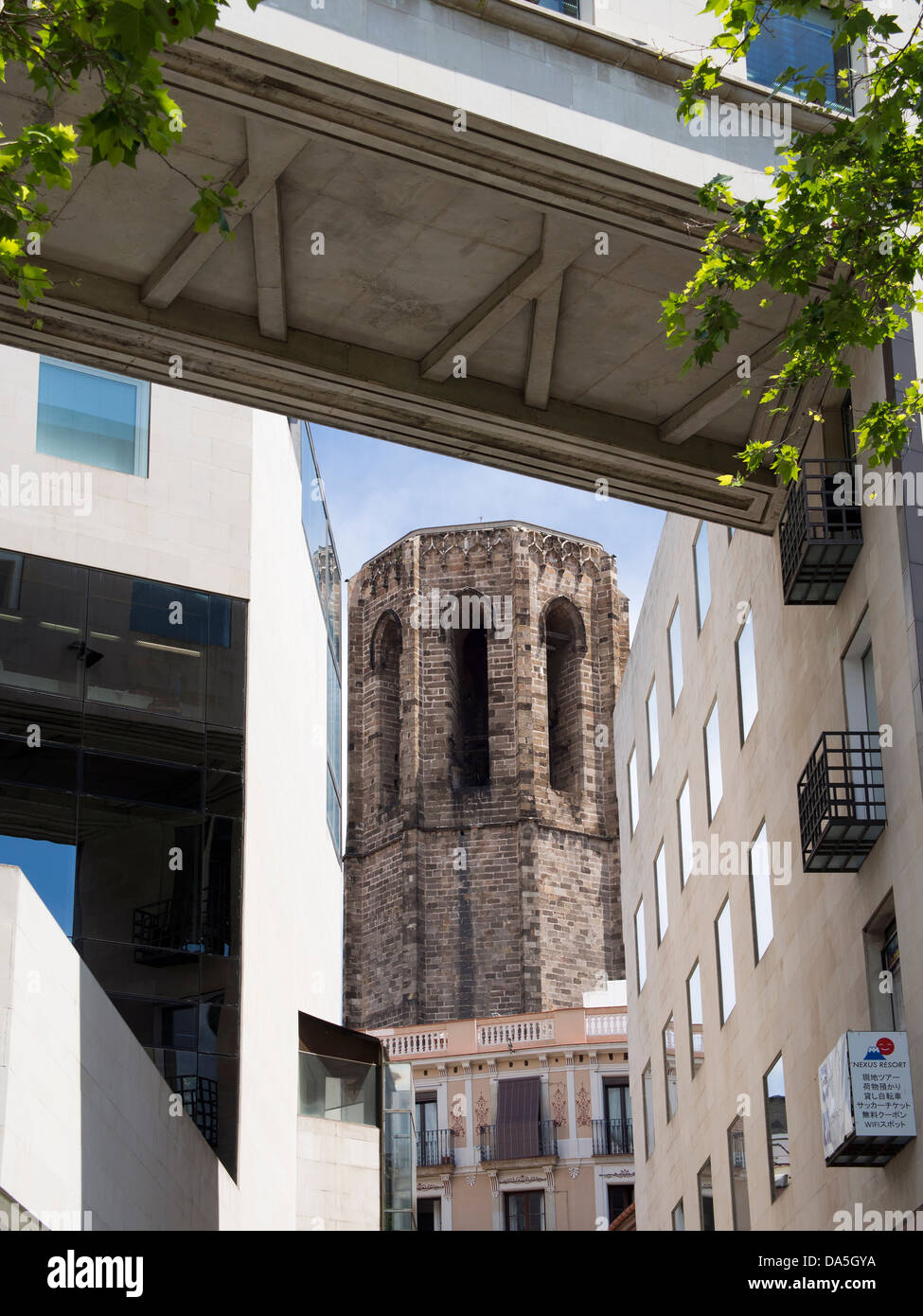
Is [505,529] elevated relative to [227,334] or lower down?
elevated

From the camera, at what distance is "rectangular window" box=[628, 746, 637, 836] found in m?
38.5

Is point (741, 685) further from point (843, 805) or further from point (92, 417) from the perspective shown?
point (92, 417)

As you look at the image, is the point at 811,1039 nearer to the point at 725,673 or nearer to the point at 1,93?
the point at 725,673

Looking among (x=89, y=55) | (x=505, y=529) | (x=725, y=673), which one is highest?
(x=505, y=529)

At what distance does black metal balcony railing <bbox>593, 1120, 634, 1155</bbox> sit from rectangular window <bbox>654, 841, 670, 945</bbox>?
1228 inches

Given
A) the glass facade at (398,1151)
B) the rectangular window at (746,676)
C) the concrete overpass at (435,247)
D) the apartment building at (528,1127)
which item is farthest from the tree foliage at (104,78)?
the apartment building at (528,1127)

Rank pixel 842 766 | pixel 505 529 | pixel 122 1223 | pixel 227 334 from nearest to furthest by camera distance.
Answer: pixel 122 1223
pixel 842 766
pixel 227 334
pixel 505 529

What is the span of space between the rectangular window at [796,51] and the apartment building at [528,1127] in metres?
47.7

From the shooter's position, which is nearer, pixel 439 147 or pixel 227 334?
pixel 439 147

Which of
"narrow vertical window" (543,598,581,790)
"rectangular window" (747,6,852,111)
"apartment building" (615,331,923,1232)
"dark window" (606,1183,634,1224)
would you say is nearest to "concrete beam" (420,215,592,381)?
"rectangular window" (747,6,852,111)

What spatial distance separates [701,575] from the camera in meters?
31.0

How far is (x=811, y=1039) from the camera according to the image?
2247 centimetres
